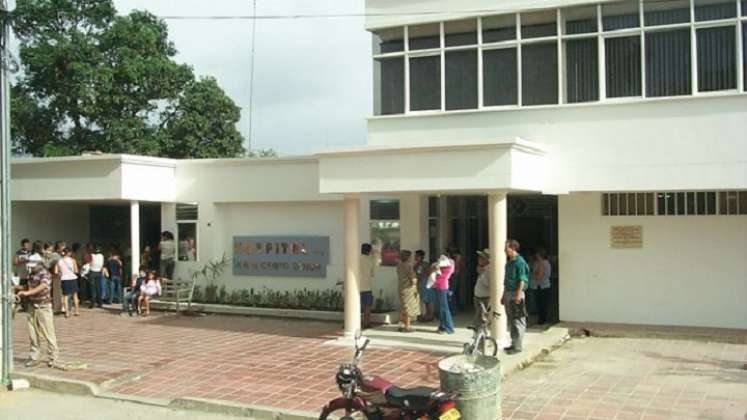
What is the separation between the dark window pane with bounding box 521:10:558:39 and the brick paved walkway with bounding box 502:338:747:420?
5.74m

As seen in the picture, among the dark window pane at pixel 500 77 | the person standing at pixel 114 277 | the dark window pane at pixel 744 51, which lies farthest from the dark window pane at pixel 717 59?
the person standing at pixel 114 277

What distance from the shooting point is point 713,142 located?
1305cm

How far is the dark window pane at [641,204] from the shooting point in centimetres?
1416


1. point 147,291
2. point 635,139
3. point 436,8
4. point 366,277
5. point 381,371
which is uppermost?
point 436,8

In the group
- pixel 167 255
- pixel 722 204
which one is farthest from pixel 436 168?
pixel 167 255

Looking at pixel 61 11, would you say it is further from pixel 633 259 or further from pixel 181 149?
pixel 633 259

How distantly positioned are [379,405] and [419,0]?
9.83 m

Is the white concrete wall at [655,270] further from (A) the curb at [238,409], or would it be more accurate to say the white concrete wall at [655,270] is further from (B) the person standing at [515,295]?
(A) the curb at [238,409]

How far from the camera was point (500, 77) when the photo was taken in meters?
14.7

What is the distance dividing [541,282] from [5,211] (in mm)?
9253

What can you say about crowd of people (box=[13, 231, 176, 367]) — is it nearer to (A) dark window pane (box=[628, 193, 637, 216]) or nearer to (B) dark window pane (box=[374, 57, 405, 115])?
(B) dark window pane (box=[374, 57, 405, 115])

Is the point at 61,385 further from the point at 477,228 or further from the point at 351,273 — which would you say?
the point at 477,228

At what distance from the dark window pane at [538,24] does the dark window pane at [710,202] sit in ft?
13.2

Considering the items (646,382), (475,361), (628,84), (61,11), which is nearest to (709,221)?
(628,84)
